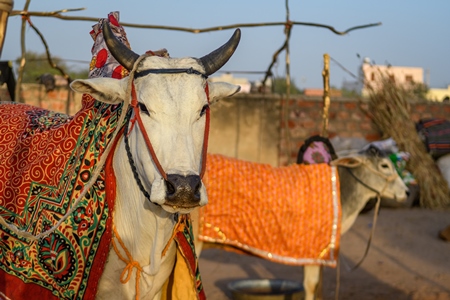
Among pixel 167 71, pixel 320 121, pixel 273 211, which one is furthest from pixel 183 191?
pixel 320 121

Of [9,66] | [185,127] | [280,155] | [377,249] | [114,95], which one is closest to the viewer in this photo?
[185,127]

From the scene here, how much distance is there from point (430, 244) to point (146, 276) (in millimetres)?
6395

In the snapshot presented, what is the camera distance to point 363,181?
689 cm

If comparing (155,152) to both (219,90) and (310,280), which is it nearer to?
(219,90)

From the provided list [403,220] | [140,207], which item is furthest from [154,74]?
[403,220]

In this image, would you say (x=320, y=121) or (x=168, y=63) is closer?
(x=168, y=63)

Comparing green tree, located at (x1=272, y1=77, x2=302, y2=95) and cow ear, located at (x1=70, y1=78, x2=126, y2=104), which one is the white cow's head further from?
Answer: green tree, located at (x1=272, y1=77, x2=302, y2=95)

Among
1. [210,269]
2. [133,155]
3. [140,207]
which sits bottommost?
[210,269]

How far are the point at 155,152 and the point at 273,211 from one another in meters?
3.34

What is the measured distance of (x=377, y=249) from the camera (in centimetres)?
900

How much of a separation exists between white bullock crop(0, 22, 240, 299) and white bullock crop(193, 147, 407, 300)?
344 centimetres

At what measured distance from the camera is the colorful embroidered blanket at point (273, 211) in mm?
6152

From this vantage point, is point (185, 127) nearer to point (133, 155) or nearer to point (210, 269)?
point (133, 155)

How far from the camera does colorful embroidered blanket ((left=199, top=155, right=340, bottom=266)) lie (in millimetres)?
6152
